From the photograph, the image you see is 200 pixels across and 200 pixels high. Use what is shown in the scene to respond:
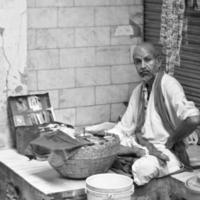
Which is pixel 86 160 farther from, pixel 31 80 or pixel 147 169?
pixel 31 80

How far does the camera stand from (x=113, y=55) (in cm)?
720

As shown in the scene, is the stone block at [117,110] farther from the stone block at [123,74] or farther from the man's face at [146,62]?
the man's face at [146,62]

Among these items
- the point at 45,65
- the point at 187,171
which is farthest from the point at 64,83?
the point at 187,171

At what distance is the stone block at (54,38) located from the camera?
6816 mm

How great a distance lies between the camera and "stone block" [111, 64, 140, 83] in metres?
7.25

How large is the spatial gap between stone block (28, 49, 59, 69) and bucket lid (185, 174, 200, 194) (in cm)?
215

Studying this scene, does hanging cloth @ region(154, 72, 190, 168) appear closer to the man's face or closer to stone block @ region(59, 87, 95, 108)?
the man's face

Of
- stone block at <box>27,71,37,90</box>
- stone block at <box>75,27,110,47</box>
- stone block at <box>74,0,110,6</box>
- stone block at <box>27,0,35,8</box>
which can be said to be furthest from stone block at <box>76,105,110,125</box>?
stone block at <box>27,0,35,8</box>

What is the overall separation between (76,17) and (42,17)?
0.35 meters

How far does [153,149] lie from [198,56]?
44.2 inches

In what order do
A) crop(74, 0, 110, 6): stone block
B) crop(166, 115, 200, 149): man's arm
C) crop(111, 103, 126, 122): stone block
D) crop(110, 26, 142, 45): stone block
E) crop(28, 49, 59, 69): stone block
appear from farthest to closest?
crop(111, 103, 126, 122): stone block → crop(110, 26, 142, 45): stone block → crop(74, 0, 110, 6): stone block → crop(28, 49, 59, 69): stone block → crop(166, 115, 200, 149): man's arm

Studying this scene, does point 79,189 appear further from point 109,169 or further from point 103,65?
point 103,65

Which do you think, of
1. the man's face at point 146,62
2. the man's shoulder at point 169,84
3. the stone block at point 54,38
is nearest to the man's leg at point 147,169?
the man's shoulder at point 169,84

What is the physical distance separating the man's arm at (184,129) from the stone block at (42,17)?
1744 mm
